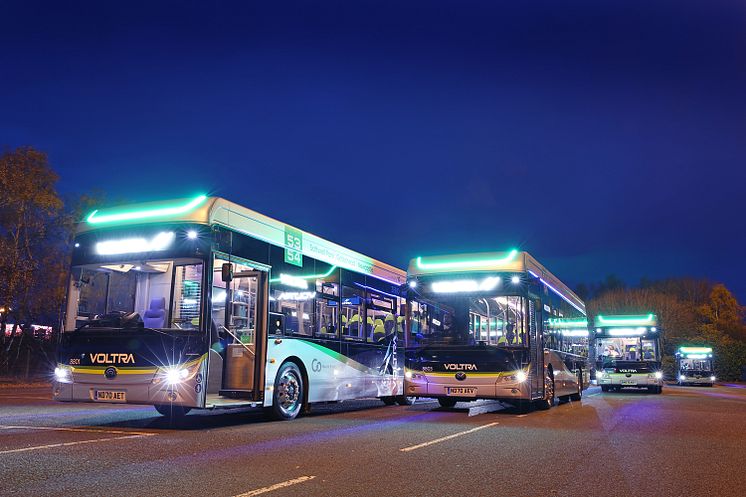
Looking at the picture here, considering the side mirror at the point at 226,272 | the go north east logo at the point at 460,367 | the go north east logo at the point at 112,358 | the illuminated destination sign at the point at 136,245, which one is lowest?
the go north east logo at the point at 460,367

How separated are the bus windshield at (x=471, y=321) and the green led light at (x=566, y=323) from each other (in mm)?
2833

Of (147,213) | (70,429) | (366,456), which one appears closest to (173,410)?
(70,429)

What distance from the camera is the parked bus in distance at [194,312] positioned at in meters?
9.97

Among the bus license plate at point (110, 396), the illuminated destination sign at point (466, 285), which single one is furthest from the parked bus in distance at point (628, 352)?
the bus license plate at point (110, 396)

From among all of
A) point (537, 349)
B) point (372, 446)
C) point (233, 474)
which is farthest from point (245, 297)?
point (537, 349)

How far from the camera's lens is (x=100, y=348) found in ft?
33.7

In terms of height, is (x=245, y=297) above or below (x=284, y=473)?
above

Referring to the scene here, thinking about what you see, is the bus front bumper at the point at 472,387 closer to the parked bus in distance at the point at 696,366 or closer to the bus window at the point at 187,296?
the bus window at the point at 187,296

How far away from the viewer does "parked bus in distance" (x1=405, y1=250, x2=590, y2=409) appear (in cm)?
1325

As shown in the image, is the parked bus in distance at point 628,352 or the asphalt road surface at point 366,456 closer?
the asphalt road surface at point 366,456

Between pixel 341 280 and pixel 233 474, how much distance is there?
7833mm

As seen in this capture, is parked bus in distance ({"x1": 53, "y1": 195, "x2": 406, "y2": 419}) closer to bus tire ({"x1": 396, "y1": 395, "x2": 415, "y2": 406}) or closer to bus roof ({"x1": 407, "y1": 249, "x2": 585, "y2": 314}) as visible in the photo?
bus roof ({"x1": 407, "y1": 249, "x2": 585, "y2": 314})

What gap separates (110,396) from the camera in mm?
10094

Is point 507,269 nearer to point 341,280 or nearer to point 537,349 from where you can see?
point 537,349
